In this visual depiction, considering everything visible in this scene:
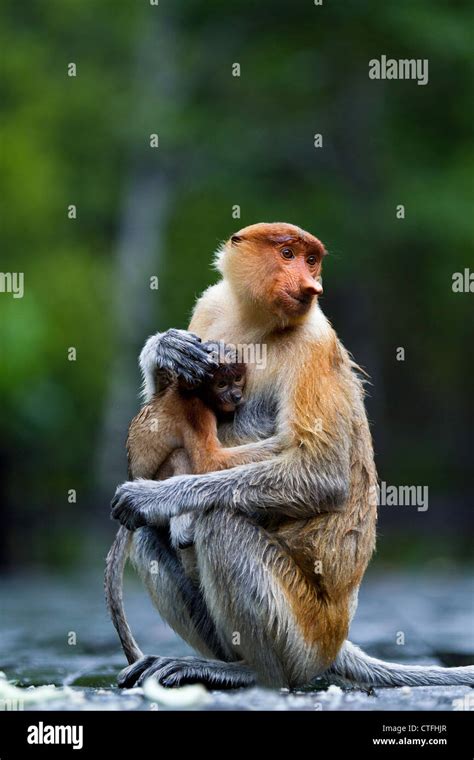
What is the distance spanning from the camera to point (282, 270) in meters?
7.40

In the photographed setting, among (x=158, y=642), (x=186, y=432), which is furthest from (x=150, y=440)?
(x=158, y=642)

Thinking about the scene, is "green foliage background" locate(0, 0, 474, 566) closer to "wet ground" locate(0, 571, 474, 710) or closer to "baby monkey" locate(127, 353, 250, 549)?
"wet ground" locate(0, 571, 474, 710)

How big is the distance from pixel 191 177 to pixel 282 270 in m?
21.2

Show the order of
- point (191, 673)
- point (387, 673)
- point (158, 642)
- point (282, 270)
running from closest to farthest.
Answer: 1. point (191, 673)
2. point (282, 270)
3. point (387, 673)
4. point (158, 642)

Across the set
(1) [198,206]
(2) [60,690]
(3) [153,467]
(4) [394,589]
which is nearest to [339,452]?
(3) [153,467]

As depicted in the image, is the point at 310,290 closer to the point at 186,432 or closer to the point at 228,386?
the point at 228,386

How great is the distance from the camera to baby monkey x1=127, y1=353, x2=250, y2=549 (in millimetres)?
7441

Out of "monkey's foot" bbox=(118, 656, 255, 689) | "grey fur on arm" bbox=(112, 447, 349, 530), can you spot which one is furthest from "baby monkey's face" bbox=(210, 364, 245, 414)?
"monkey's foot" bbox=(118, 656, 255, 689)

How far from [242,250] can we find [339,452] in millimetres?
1406

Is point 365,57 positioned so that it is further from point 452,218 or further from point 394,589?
point 394,589

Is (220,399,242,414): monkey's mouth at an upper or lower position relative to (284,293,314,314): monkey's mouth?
lower

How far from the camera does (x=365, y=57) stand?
92.4ft

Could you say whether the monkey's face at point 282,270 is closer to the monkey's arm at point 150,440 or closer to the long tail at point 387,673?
the monkey's arm at point 150,440

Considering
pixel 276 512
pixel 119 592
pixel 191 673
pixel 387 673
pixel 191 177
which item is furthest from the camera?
pixel 191 177
